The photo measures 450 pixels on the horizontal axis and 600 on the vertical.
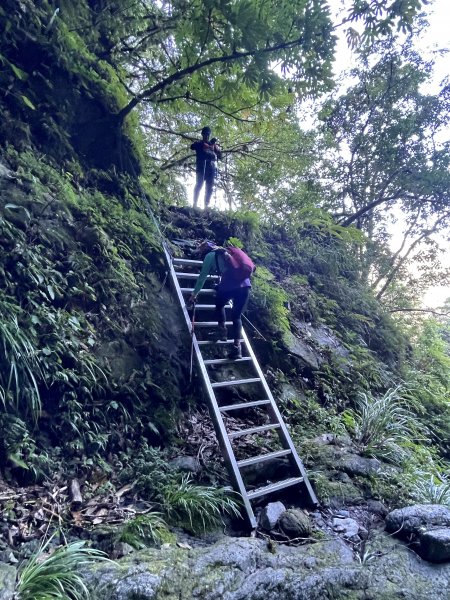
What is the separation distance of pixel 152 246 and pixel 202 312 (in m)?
1.17

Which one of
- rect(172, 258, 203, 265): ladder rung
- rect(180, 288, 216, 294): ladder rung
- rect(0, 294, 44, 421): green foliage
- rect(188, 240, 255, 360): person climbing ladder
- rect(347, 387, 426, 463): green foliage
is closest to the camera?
rect(0, 294, 44, 421): green foliage

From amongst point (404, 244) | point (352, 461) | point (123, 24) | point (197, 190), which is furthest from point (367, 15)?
point (404, 244)

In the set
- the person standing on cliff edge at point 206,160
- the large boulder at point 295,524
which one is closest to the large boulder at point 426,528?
the large boulder at point 295,524

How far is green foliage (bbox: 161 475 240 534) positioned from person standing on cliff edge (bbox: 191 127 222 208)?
5571 millimetres

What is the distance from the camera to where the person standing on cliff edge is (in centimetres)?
732

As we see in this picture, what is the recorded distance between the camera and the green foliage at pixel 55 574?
6.86ft

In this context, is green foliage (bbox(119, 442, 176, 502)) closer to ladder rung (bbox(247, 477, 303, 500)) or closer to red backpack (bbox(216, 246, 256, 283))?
ladder rung (bbox(247, 477, 303, 500))

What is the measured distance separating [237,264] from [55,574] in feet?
11.6

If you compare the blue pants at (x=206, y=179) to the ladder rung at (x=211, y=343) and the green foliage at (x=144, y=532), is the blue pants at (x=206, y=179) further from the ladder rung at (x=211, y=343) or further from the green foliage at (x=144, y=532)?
the green foliage at (x=144, y=532)

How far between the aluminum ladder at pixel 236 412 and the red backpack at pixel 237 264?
652 mm

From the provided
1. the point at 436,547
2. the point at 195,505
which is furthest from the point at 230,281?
the point at 436,547

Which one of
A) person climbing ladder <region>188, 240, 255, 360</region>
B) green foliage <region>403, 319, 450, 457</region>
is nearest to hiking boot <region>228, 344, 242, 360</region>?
person climbing ladder <region>188, 240, 255, 360</region>

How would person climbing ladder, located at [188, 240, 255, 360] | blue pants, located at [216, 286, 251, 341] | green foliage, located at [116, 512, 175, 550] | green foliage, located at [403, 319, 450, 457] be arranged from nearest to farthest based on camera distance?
green foliage, located at [116, 512, 175, 550] < person climbing ladder, located at [188, 240, 255, 360] < blue pants, located at [216, 286, 251, 341] < green foliage, located at [403, 319, 450, 457]

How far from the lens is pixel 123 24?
511 centimetres
